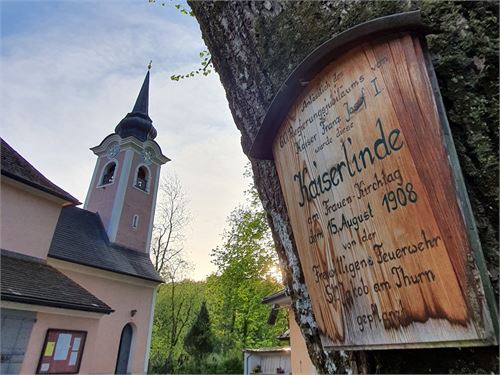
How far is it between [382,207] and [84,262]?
1450cm

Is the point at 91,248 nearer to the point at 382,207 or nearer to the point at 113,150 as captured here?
the point at 113,150

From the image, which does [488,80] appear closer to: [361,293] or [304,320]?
[361,293]

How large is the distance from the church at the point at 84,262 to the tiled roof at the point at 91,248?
64 mm

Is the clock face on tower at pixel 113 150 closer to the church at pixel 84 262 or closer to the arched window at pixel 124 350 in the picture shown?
the church at pixel 84 262

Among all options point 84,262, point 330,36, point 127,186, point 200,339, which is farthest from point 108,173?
point 330,36

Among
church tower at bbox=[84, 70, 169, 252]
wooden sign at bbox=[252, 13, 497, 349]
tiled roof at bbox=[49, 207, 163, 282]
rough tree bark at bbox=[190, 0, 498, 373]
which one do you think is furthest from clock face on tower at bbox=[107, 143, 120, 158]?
wooden sign at bbox=[252, 13, 497, 349]

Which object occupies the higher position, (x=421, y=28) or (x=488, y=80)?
(x=421, y=28)

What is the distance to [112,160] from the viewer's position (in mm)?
19359

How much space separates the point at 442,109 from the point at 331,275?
0.52 metres

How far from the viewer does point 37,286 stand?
829 cm

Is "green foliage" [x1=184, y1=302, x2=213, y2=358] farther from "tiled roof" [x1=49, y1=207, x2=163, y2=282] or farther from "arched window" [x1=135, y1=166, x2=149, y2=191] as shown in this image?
"arched window" [x1=135, y1=166, x2=149, y2=191]

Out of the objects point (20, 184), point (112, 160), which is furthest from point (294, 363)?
point (112, 160)

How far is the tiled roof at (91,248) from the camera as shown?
13.3 m

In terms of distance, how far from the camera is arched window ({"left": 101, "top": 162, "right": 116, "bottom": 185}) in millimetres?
19047
